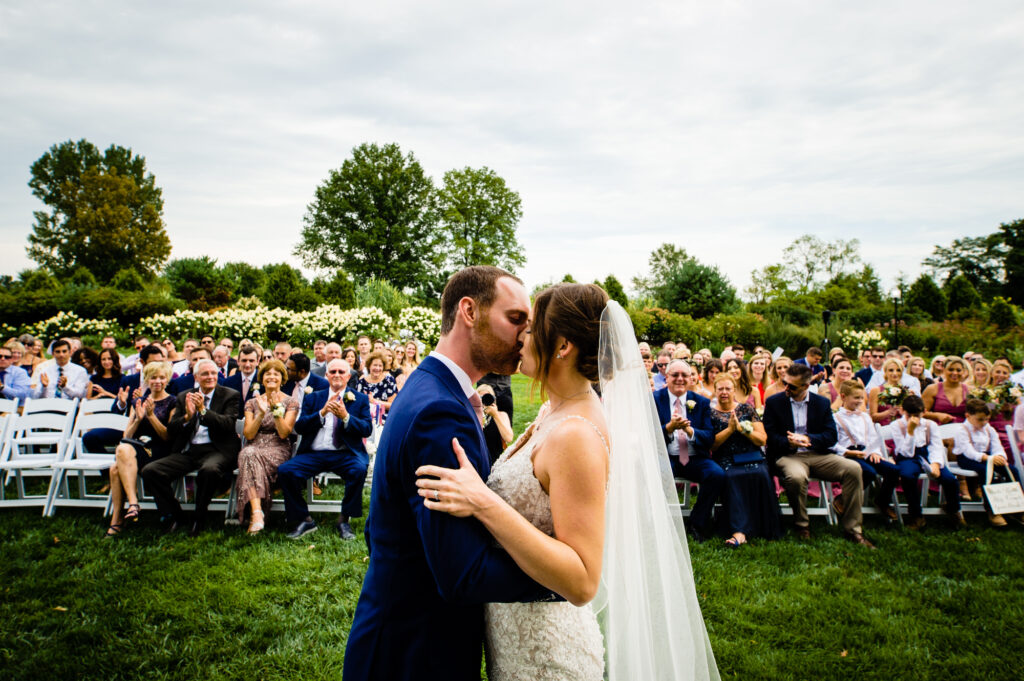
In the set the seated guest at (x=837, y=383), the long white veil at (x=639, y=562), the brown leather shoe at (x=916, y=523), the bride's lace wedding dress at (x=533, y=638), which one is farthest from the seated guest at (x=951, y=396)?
the bride's lace wedding dress at (x=533, y=638)

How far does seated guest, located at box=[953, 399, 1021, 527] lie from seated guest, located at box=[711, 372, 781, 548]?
2.82 metres

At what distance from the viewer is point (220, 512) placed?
6520 millimetres

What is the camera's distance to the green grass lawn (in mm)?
3594

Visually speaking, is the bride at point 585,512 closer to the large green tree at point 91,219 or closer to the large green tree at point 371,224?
the large green tree at point 371,224

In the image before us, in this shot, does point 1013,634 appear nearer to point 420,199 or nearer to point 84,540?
point 84,540

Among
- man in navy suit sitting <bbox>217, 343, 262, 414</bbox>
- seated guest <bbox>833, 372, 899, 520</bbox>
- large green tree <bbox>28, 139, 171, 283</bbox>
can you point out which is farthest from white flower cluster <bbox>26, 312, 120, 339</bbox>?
large green tree <bbox>28, 139, 171, 283</bbox>

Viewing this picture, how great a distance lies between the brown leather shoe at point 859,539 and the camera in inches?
225

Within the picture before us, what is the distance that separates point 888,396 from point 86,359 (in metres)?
12.4

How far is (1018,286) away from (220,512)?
167 feet

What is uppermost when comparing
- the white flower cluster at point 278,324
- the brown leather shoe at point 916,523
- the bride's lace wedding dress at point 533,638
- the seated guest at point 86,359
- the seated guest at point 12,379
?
the white flower cluster at point 278,324

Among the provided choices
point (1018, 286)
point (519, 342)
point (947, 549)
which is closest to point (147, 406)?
point (519, 342)

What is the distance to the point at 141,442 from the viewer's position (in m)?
6.27

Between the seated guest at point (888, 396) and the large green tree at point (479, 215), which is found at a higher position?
the large green tree at point (479, 215)

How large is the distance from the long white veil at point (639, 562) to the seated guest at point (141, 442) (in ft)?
19.2
